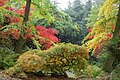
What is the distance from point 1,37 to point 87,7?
1793cm

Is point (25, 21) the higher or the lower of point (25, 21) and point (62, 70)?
the higher

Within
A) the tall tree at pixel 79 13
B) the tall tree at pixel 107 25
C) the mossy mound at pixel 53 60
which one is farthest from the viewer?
the tall tree at pixel 79 13

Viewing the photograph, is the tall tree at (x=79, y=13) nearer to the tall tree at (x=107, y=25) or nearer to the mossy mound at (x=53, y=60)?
the tall tree at (x=107, y=25)

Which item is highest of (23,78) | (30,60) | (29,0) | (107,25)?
(29,0)

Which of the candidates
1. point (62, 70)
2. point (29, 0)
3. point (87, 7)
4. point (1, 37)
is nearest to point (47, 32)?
point (1, 37)

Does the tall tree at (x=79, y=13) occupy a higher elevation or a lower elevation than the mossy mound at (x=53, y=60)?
higher

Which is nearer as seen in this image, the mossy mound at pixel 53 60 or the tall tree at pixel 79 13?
the mossy mound at pixel 53 60

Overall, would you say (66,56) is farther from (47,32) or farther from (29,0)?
(47,32)

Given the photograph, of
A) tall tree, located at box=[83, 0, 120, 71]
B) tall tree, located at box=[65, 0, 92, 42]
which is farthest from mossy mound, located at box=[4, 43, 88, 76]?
tall tree, located at box=[65, 0, 92, 42]

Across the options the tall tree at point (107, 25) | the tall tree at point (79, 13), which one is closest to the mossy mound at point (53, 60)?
the tall tree at point (107, 25)

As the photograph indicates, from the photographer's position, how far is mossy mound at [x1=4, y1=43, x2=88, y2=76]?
7.56m

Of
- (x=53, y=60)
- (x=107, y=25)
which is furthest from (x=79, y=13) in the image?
(x=53, y=60)

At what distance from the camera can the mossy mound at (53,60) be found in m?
7.56

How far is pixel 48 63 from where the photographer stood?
25.6 feet
